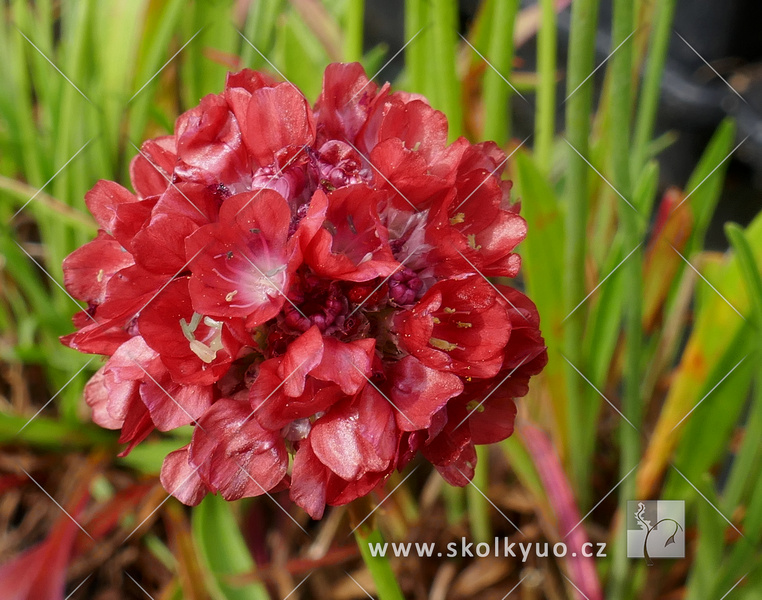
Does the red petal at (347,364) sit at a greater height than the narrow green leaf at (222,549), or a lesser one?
greater

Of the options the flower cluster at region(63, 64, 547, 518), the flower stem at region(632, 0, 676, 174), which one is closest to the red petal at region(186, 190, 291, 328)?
the flower cluster at region(63, 64, 547, 518)

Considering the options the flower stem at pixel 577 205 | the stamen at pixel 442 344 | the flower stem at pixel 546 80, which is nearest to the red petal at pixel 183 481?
the stamen at pixel 442 344

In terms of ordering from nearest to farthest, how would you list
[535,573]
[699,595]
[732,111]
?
[699,595], [535,573], [732,111]

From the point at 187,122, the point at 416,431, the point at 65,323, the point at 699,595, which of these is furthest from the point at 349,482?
the point at 65,323

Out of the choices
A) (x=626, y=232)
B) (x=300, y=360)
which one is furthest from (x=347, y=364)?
(x=626, y=232)

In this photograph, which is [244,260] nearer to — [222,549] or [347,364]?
[347,364]

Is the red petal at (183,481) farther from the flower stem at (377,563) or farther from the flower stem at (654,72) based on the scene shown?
the flower stem at (654,72)

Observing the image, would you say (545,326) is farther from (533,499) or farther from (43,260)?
(43,260)
